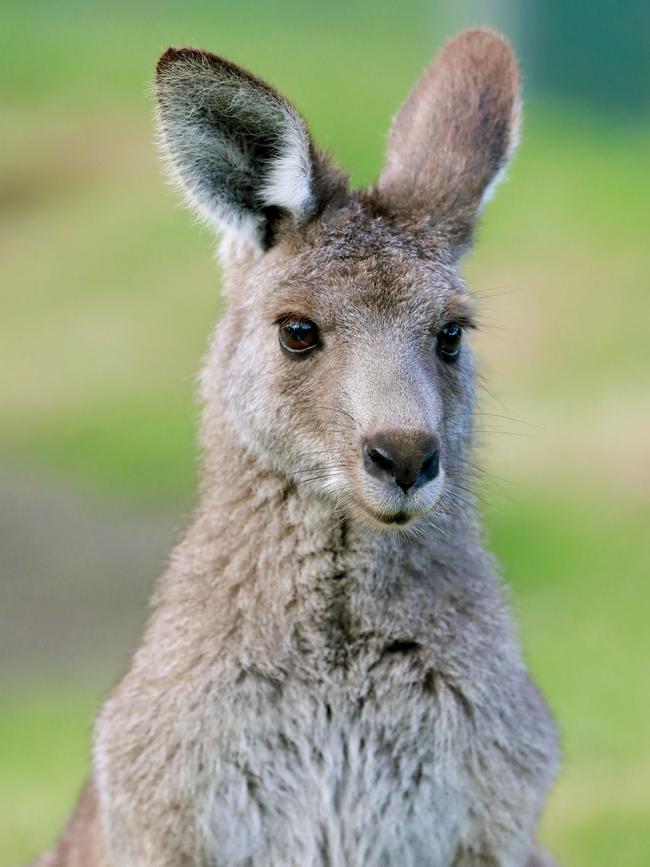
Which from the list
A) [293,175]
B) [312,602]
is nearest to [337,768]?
[312,602]

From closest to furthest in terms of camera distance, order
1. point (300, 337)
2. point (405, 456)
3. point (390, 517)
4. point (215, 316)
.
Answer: point (405, 456), point (390, 517), point (300, 337), point (215, 316)

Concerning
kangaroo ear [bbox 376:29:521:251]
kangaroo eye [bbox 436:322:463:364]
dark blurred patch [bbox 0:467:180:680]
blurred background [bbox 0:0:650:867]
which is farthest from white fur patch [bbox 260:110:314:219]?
dark blurred patch [bbox 0:467:180:680]

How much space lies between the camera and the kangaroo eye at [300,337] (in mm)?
5340

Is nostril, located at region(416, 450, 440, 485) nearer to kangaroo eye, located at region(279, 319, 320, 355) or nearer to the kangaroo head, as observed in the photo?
the kangaroo head

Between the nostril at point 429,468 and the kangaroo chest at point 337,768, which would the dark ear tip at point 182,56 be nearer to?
the nostril at point 429,468

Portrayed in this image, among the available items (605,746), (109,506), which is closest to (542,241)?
(109,506)

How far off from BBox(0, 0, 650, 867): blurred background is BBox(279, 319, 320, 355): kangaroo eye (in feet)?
12.7

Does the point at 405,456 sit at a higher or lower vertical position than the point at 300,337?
lower

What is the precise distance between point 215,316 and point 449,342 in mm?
5699

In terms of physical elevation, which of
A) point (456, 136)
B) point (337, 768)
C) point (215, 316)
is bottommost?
point (337, 768)

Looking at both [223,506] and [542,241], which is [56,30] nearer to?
[542,241]

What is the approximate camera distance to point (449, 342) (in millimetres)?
5508

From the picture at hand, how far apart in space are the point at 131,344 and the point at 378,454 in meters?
16.3

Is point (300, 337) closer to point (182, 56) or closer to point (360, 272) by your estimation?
point (360, 272)
